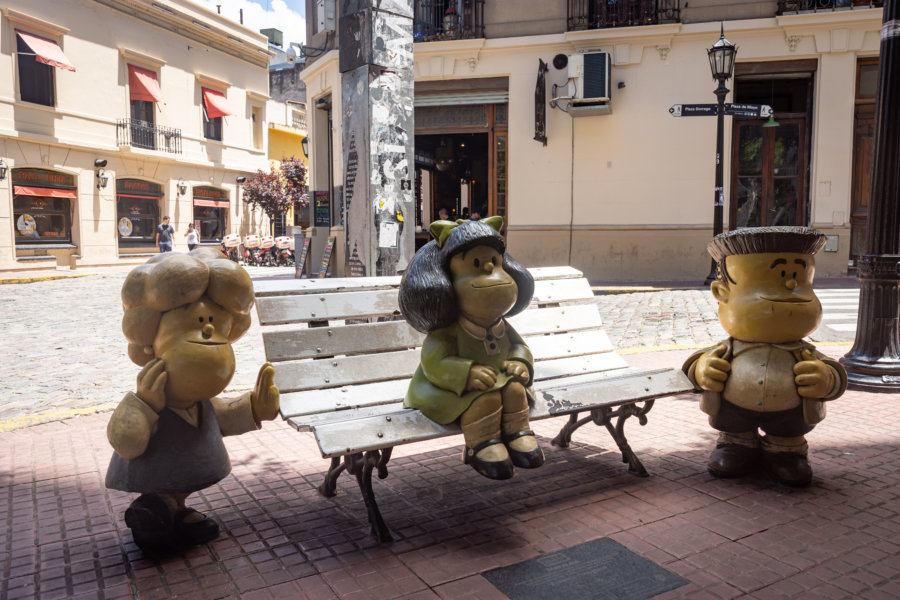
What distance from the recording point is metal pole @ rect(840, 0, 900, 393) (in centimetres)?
534

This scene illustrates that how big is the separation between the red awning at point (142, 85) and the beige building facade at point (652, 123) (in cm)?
1190

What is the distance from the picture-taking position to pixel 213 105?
2725 centimetres

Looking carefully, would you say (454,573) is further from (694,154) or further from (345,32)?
(694,154)

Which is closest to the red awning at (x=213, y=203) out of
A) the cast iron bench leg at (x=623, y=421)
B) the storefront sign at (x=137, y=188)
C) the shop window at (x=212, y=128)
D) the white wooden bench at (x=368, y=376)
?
the storefront sign at (x=137, y=188)

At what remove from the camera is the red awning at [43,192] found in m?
21.2

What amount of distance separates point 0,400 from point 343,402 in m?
3.79

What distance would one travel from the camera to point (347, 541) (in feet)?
9.70

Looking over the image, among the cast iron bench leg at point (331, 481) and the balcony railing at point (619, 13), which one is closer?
the cast iron bench leg at point (331, 481)

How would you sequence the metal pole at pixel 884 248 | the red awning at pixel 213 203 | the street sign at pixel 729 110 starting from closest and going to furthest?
1. the metal pole at pixel 884 248
2. the street sign at pixel 729 110
3. the red awning at pixel 213 203

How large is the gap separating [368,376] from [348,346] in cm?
19

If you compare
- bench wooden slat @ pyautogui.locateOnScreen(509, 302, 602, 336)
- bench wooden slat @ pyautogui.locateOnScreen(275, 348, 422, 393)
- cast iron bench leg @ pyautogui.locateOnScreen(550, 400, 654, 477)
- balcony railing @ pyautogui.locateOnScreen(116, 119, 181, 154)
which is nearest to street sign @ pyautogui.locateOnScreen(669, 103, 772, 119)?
bench wooden slat @ pyautogui.locateOnScreen(509, 302, 602, 336)

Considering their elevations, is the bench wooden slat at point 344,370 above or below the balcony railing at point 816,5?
below

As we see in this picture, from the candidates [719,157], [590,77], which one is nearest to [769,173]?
[719,157]

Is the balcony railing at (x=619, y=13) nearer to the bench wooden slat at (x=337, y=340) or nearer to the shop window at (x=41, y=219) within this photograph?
the bench wooden slat at (x=337, y=340)
